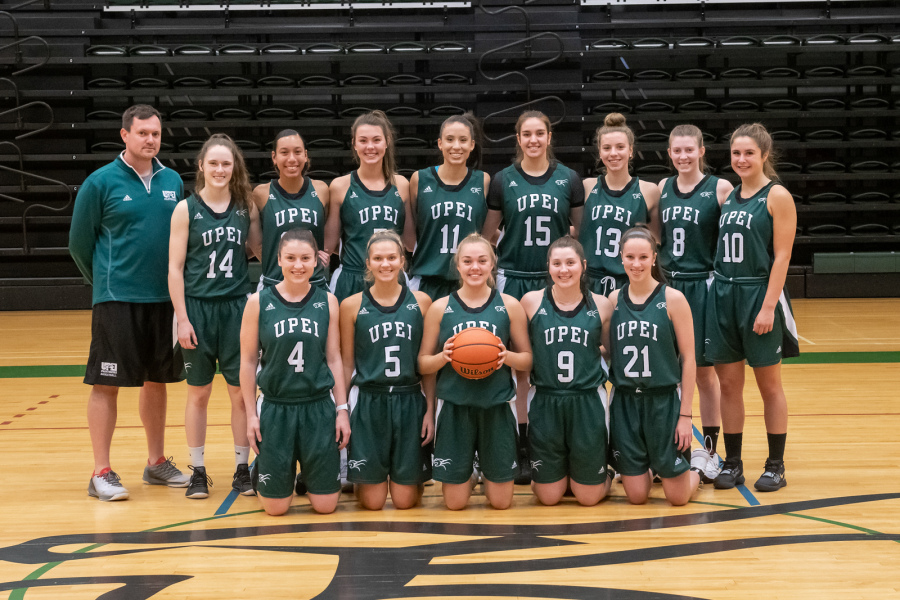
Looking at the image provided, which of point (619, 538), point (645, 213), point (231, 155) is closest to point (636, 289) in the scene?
point (645, 213)

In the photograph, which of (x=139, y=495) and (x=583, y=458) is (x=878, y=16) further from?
(x=139, y=495)

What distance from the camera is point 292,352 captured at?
10.9 feet

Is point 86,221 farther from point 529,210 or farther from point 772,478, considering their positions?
point 772,478

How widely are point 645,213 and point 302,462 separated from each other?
5.77 ft

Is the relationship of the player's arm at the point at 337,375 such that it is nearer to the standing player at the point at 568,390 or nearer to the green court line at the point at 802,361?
the standing player at the point at 568,390

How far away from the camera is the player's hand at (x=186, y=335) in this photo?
11.6ft

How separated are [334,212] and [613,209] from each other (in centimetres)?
121

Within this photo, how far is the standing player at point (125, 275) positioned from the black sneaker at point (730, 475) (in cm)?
230

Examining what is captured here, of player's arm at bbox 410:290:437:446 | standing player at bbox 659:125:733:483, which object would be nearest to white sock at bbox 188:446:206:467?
player's arm at bbox 410:290:437:446

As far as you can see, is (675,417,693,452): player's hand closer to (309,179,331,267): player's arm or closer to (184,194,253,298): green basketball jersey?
(309,179,331,267): player's arm

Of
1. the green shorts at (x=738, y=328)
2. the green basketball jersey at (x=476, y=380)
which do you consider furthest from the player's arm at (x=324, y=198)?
the green shorts at (x=738, y=328)

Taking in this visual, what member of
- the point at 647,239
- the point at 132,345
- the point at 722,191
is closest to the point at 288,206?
the point at 132,345

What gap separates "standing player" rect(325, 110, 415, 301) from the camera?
12.4 feet

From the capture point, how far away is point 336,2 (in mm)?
9883
